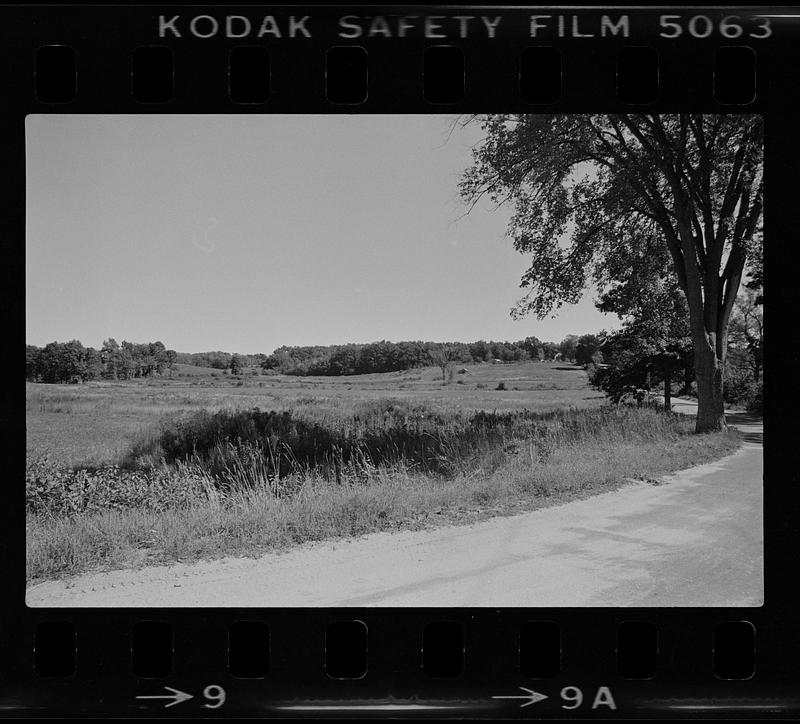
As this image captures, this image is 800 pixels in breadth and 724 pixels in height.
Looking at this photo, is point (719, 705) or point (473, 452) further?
point (473, 452)

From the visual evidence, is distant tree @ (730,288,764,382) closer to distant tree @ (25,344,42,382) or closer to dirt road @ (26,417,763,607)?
dirt road @ (26,417,763,607)

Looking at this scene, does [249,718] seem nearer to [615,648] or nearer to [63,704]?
[63,704]

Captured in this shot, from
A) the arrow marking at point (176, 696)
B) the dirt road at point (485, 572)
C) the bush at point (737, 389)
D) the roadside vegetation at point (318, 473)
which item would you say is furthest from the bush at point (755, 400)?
the arrow marking at point (176, 696)

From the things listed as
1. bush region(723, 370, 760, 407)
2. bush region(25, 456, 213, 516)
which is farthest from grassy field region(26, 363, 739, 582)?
bush region(723, 370, 760, 407)

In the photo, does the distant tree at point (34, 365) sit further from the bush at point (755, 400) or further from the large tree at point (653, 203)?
the bush at point (755, 400)

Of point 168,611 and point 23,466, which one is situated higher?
point 23,466

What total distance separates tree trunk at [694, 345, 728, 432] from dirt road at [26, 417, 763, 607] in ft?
23.2

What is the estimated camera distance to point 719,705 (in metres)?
3.02

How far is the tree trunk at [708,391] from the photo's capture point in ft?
36.6
